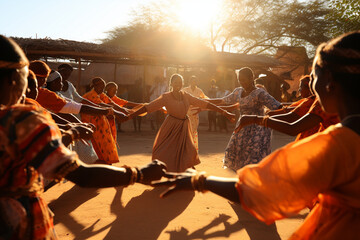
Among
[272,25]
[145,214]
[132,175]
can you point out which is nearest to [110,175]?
[132,175]

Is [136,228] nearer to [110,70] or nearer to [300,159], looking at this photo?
[300,159]

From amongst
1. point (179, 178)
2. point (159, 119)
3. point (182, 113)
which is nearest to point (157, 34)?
point (159, 119)

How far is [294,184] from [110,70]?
76.4 feet

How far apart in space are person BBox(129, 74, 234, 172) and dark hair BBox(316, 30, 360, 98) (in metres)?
5.18

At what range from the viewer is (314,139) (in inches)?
59.1

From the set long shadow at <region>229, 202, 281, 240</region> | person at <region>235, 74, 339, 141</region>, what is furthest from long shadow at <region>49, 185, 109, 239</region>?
person at <region>235, 74, 339, 141</region>

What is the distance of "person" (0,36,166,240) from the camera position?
1550 mm

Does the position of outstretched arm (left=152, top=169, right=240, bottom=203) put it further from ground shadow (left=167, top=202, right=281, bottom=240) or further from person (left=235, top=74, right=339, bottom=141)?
ground shadow (left=167, top=202, right=281, bottom=240)

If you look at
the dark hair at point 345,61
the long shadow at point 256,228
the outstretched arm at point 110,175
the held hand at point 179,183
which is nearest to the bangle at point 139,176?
the outstretched arm at point 110,175

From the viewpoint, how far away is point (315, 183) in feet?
4.76

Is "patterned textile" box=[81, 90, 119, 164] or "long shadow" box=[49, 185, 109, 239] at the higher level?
"patterned textile" box=[81, 90, 119, 164]

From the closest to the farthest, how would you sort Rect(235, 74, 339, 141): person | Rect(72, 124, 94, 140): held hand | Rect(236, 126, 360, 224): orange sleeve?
Rect(236, 126, 360, 224): orange sleeve → Rect(72, 124, 94, 140): held hand → Rect(235, 74, 339, 141): person

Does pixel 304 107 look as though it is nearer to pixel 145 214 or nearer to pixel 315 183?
pixel 145 214

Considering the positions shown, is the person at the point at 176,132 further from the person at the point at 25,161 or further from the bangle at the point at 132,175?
the person at the point at 25,161
